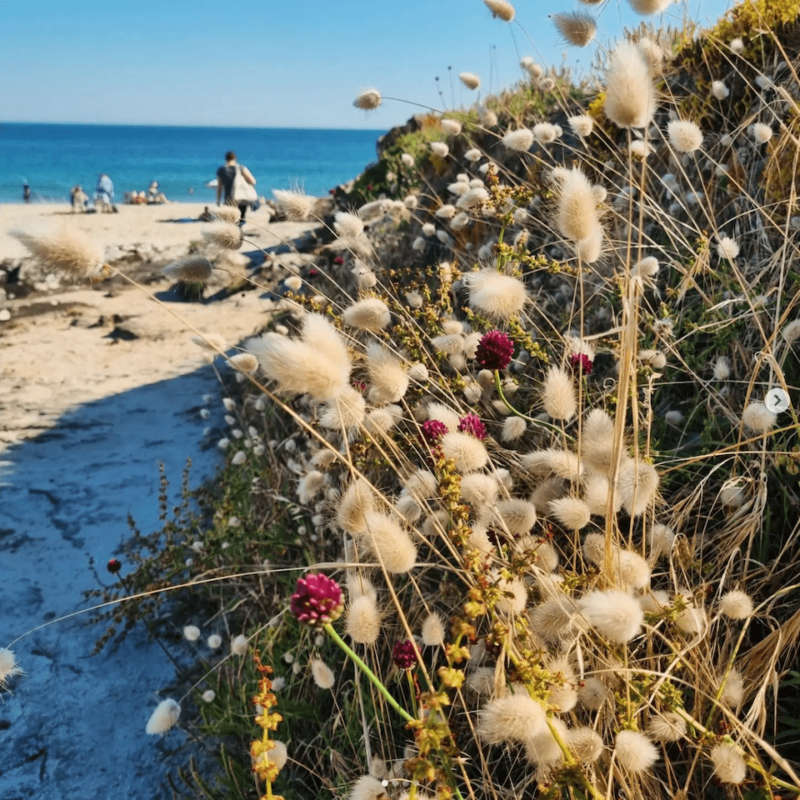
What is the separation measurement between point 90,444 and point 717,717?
473 centimetres

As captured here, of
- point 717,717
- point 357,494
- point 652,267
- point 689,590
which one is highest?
point 652,267

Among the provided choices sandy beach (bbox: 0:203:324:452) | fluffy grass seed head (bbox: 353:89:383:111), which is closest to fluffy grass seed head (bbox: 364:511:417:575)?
fluffy grass seed head (bbox: 353:89:383:111)

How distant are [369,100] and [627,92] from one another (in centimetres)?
180

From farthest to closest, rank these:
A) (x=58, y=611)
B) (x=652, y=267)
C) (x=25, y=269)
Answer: (x=25, y=269) → (x=58, y=611) → (x=652, y=267)

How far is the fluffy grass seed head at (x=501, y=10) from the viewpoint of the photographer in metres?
2.74

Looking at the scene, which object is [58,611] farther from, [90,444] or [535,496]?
[535,496]

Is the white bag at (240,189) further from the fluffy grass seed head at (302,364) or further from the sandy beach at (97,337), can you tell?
the fluffy grass seed head at (302,364)

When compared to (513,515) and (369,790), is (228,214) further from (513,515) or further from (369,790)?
(369,790)

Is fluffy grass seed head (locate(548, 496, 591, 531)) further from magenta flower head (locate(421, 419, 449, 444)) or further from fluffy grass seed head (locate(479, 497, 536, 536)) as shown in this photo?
→ magenta flower head (locate(421, 419, 449, 444))

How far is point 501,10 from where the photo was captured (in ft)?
9.04

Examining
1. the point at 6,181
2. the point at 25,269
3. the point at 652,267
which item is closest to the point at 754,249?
the point at 652,267

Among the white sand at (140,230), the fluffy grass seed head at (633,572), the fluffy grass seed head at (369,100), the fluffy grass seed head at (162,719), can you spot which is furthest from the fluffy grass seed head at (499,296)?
the white sand at (140,230)

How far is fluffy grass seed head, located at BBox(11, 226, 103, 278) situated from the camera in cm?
142

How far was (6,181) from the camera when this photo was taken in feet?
181
